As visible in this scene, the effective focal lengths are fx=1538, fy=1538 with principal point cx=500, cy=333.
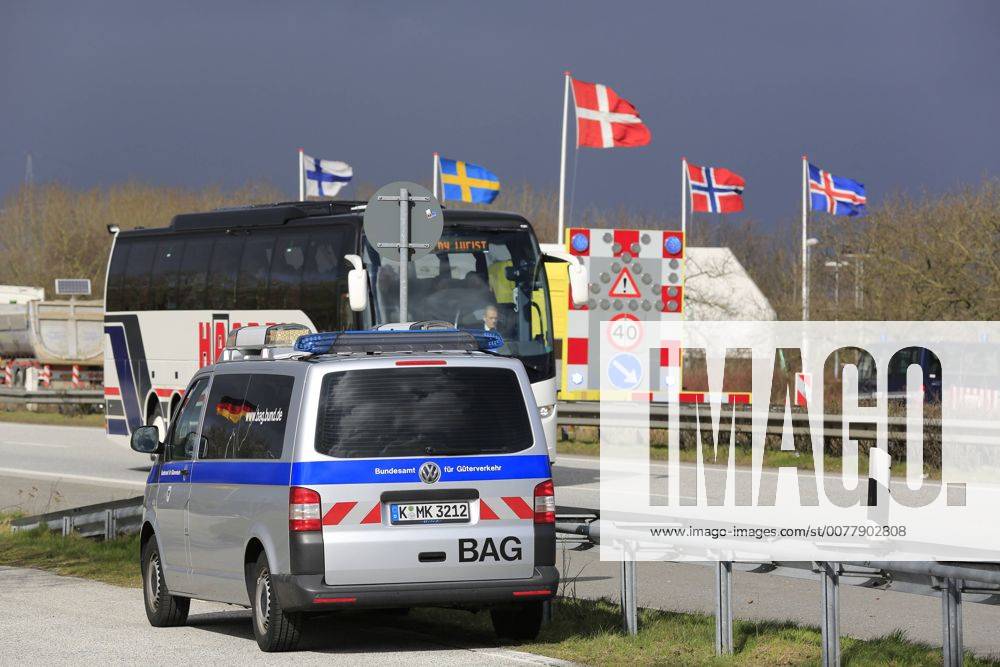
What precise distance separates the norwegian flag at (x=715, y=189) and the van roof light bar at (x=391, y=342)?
40.9m

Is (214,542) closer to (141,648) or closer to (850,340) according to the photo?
(141,648)

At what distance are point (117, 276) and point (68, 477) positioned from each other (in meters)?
4.40

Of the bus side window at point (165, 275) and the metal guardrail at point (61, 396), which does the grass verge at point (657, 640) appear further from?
the metal guardrail at point (61, 396)

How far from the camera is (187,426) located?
11.0 metres

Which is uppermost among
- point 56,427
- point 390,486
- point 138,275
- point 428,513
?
point 138,275

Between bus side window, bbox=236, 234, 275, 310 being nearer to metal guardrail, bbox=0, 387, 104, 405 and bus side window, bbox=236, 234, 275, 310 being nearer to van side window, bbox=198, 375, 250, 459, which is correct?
van side window, bbox=198, 375, 250, 459

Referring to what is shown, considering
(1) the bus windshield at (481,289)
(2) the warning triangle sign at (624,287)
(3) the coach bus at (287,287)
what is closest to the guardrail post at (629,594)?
(3) the coach bus at (287,287)

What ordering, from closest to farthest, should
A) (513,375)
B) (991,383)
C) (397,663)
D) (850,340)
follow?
(397,663) < (513,375) < (991,383) < (850,340)

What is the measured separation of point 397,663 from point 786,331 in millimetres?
24506

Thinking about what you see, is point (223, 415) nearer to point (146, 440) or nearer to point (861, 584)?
point (146, 440)

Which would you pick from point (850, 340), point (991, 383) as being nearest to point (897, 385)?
point (850, 340)

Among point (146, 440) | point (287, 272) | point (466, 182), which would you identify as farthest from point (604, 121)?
point (146, 440)

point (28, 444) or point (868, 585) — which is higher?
point (868, 585)

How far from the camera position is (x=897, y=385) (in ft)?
117
